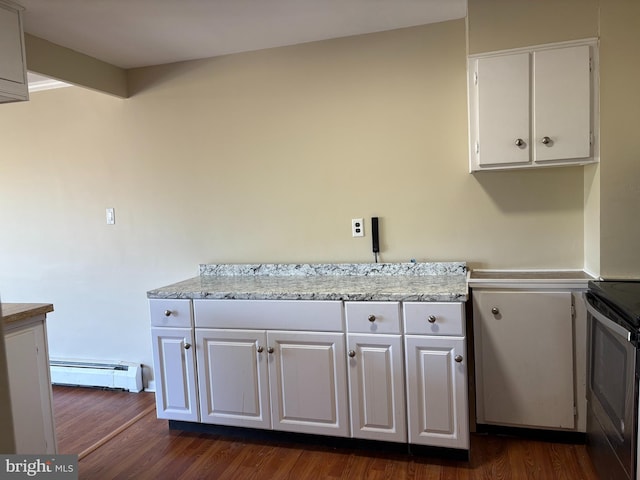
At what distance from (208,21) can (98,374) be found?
2.48m

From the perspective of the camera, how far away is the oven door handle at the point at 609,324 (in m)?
1.56

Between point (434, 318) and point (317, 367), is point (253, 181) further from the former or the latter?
point (434, 318)

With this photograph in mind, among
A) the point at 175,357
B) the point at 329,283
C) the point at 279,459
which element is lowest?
the point at 279,459

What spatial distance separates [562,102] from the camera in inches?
82.6

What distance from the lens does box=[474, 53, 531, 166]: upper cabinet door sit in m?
2.14

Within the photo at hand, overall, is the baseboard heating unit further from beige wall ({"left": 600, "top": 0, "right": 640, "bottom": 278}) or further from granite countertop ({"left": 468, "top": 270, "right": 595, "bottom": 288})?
beige wall ({"left": 600, "top": 0, "right": 640, "bottom": 278})

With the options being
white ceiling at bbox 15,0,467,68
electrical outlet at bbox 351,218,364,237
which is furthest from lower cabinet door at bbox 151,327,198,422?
white ceiling at bbox 15,0,467,68

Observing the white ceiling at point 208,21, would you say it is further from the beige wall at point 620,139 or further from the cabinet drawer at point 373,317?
the cabinet drawer at point 373,317

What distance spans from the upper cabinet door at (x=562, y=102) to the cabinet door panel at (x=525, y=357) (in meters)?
0.68

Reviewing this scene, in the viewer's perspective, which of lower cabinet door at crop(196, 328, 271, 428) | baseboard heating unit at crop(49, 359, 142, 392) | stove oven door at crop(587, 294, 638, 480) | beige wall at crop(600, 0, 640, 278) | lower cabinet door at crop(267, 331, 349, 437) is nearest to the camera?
stove oven door at crop(587, 294, 638, 480)

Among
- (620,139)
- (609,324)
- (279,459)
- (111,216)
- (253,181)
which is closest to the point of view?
(609,324)

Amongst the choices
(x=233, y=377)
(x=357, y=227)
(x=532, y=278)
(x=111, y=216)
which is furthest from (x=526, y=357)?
(x=111, y=216)

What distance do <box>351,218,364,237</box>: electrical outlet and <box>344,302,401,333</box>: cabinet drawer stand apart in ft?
2.02

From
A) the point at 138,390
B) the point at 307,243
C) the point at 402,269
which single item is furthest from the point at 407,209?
the point at 138,390
